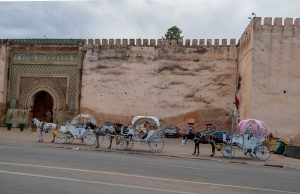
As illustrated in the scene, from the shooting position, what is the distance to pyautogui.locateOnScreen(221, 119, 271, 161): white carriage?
1538 centimetres

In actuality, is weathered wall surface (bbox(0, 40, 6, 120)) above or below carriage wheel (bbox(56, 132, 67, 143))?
above

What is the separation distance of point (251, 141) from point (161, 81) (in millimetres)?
13585

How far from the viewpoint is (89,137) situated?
18.6 meters

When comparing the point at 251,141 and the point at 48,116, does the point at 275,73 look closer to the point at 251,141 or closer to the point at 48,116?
the point at 251,141

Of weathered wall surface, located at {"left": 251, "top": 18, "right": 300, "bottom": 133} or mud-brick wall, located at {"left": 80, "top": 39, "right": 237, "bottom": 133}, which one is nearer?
weathered wall surface, located at {"left": 251, "top": 18, "right": 300, "bottom": 133}

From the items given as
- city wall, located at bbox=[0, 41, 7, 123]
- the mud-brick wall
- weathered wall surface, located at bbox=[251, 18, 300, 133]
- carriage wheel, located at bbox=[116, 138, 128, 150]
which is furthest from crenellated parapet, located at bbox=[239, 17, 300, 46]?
city wall, located at bbox=[0, 41, 7, 123]

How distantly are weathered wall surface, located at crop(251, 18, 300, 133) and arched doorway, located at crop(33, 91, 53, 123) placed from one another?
663 inches

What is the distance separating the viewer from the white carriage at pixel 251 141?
50.5 ft

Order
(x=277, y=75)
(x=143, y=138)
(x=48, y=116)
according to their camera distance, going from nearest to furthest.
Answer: (x=143, y=138), (x=277, y=75), (x=48, y=116)

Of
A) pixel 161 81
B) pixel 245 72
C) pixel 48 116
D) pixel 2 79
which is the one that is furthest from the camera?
pixel 2 79

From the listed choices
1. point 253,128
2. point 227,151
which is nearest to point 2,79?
point 227,151

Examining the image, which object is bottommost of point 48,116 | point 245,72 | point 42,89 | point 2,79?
point 48,116

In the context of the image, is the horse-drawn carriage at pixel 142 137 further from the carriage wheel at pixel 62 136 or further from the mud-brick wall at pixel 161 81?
the mud-brick wall at pixel 161 81

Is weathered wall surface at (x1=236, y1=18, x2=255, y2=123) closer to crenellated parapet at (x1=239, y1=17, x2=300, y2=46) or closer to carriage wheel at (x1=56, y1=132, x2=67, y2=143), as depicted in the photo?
crenellated parapet at (x1=239, y1=17, x2=300, y2=46)
